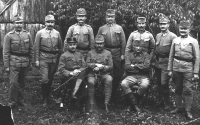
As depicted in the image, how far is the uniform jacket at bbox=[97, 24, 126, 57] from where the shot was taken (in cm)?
836

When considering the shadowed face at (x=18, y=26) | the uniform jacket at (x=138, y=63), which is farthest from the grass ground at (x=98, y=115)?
the shadowed face at (x=18, y=26)

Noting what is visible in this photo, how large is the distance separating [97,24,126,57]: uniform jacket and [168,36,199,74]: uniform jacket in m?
1.48

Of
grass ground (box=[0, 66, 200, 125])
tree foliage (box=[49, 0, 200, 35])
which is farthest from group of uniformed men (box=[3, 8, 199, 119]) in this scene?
tree foliage (box=[49, 0, 200, 35])

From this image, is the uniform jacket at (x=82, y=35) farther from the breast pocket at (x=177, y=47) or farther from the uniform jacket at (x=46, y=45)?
the breast pocket at (x=177, y=47)

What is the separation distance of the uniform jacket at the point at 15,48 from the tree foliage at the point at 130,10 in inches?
84.9

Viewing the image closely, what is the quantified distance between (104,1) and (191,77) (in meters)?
3.49

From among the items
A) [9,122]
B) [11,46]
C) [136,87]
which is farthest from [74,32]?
[9,122]

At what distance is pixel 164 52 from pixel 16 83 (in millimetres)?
3689

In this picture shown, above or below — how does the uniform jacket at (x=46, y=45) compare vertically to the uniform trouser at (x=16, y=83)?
above

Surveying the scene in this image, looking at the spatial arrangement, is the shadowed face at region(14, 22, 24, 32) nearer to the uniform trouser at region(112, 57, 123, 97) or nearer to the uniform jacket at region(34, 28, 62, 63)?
the uniform jacket at region(34, 28, 62, 63)

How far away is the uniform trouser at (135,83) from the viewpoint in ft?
25.3

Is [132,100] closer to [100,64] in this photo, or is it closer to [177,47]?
[100,64]

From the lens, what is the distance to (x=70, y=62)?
788cm

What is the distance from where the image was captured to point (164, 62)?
790cm
